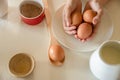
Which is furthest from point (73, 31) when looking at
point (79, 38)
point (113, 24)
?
point (113, 24)

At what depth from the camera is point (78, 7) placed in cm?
86

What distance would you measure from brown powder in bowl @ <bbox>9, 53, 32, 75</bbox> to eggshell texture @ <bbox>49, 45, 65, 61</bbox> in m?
0.06

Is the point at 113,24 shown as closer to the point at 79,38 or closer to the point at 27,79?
the point at 79,38

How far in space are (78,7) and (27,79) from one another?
259 millimetres

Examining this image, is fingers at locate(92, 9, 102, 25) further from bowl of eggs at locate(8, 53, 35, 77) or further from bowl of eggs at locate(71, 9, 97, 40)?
bowl of eggs at locate(8, 53, 35, 77)

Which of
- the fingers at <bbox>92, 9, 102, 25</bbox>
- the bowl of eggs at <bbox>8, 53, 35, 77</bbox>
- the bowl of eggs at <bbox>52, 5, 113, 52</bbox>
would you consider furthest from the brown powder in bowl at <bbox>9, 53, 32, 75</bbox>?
the fingers at <bbox>92, 9, 102, 25</bbox>

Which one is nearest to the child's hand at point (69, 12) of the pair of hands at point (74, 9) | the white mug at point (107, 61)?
the pair of hands at point (74, 9)

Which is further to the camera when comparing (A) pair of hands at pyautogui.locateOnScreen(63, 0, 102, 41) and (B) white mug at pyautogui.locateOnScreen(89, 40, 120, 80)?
(A) pair of hands at pyautogui.locateOnScreen(63, 0, 102, 41)

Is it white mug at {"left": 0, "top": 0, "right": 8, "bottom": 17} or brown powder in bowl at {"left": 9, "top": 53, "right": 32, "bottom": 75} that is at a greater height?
white mug at {"left": 0, "top": 0, "right": 8, "bottom": 17}

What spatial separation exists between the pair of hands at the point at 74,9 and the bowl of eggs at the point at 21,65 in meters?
0.14

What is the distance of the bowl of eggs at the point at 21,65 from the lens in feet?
2.57

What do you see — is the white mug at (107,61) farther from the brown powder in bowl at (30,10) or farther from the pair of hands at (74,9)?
the brown powder in bowl at (30,10)

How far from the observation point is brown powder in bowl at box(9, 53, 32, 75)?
2.58 feet

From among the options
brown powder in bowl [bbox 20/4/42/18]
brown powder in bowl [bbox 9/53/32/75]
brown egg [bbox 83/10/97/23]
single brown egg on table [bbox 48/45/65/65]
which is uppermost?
brown egg [bbox 83/10/97/23]
